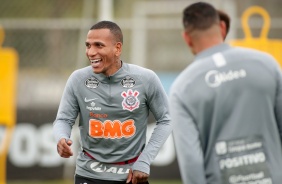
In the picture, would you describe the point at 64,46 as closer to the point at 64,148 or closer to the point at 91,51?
the point at 91,51

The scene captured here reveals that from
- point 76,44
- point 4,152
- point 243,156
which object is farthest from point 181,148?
point 76,44

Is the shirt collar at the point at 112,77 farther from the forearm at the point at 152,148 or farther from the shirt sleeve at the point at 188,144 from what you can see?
the shirt sleeve at the point at 188,144

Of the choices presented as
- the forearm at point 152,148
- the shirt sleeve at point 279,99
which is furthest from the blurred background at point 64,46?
the shirt sleeve at point 279,99

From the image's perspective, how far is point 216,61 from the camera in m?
5.00

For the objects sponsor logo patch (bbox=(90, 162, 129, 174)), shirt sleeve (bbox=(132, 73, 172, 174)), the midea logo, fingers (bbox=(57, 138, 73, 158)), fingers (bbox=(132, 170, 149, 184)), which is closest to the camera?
the midea logo

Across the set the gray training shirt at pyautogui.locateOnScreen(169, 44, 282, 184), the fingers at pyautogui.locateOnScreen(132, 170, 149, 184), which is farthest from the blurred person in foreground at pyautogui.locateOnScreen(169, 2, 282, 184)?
the fingers at pyautogui.locateOnScreen(132, 170, 149, 184)

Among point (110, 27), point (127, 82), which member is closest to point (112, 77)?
point (127, 82)

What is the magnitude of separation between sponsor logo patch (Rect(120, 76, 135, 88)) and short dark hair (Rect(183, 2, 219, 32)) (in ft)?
7.19

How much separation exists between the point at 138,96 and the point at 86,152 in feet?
2.16

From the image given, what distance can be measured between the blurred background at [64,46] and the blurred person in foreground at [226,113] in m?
8.86

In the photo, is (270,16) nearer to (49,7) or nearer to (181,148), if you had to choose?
(49,7)

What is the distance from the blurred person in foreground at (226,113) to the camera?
16.3 ft

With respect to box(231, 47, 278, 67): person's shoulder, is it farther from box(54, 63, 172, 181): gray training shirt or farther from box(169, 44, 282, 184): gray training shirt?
box(54, 63, 172, 181): gray training shirt

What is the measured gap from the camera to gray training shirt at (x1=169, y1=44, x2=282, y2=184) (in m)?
4.96
